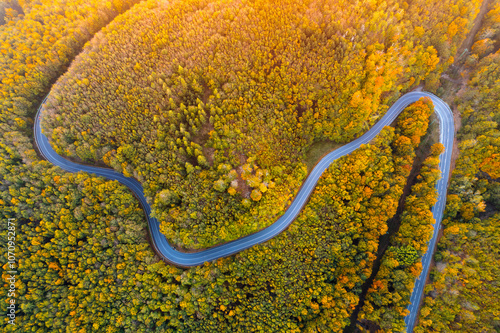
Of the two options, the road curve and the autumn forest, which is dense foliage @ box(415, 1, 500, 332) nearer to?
the autumn forest

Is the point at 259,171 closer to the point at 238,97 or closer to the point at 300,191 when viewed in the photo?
the point at 300,191

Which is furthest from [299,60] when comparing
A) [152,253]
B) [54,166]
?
[54,166]

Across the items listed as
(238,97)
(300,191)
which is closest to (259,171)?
(300,191)

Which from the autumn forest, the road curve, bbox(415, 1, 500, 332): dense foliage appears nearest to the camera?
bbox(415, 1, 500, 332): dense foliage

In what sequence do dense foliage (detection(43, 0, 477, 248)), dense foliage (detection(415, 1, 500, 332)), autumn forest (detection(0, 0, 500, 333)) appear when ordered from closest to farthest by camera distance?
dense foliage (detection(415, 1, 500, 332)), autumn forest (detection(0, 0, 500, 333)), dense foliage (detection(43, 0, 477, 248))

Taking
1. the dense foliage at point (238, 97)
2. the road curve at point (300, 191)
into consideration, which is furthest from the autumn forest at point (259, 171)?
the road curve at point (300, 191)

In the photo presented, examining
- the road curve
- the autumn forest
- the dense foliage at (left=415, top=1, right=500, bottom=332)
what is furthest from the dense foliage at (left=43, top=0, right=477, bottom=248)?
the dense foliage at (left=415, top=1, right=500, bottom=332)
